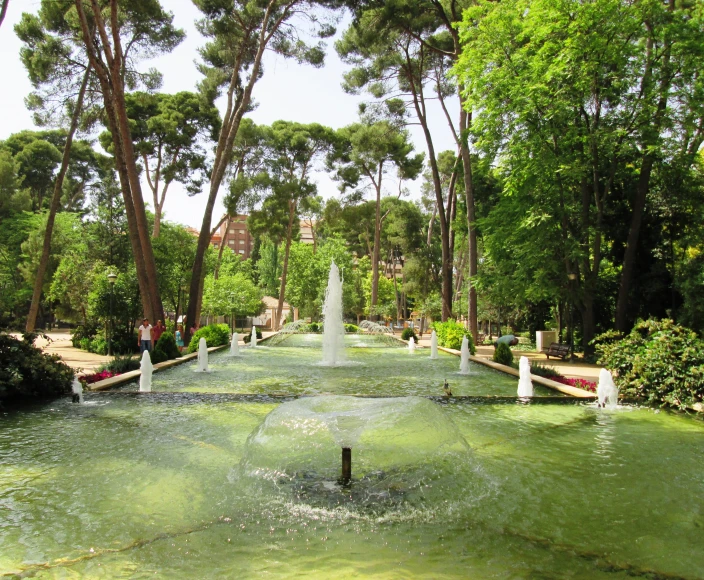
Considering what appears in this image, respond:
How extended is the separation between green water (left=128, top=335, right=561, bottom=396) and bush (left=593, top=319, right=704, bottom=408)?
1.22 metres

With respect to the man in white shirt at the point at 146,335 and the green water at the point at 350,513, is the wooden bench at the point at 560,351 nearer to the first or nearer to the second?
the green water at the point at 350,513

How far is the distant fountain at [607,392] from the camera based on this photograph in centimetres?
841

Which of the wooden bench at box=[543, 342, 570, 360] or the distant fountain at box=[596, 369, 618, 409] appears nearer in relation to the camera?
the distant fountain at box=[596, 369, 618, 409]

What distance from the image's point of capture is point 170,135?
26484 millimetres

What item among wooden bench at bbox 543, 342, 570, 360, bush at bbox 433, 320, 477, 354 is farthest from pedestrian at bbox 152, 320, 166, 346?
wooden bench at bbox 543, 342, 570, 360

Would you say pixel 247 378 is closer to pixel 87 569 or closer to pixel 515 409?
pixel 515 409

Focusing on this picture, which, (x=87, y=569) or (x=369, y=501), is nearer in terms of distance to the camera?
Result: (x=87, y=569)

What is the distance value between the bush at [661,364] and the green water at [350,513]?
85.6 inches

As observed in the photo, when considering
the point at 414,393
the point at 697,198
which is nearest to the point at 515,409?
the point at 414,393

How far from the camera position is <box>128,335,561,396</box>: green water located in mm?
9852

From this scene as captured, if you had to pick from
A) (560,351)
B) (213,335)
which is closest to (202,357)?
(213,335)

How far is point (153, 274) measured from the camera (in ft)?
51.9

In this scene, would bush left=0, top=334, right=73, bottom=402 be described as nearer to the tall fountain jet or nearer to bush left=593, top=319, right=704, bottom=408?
the tall fountain jet

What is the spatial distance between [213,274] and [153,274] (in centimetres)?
2140
